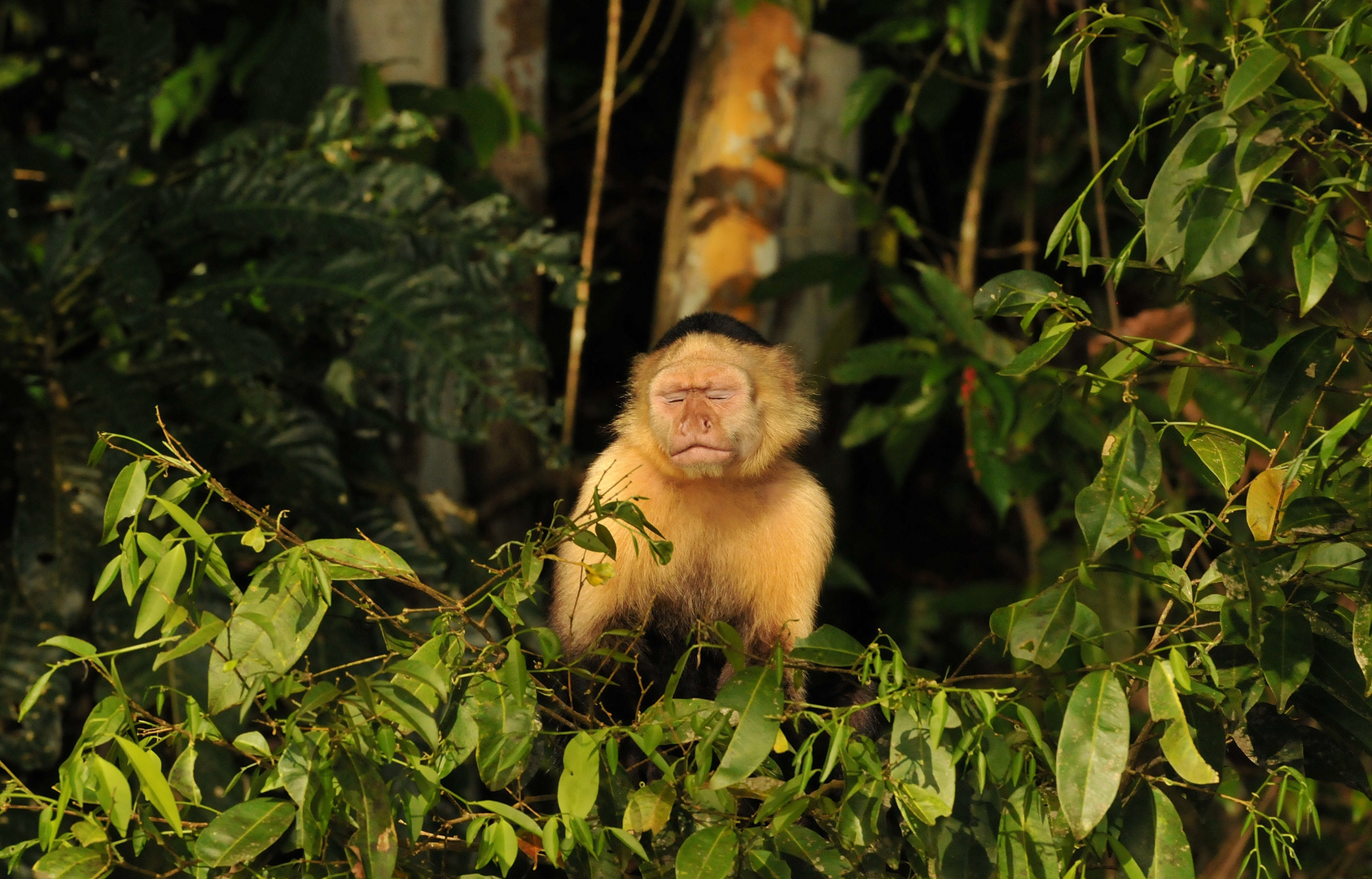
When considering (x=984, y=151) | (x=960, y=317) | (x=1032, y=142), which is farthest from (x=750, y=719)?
(x=1032, y=142)

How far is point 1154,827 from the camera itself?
1414 mm

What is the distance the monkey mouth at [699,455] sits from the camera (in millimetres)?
2393

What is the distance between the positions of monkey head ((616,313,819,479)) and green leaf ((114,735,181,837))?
1288 mm

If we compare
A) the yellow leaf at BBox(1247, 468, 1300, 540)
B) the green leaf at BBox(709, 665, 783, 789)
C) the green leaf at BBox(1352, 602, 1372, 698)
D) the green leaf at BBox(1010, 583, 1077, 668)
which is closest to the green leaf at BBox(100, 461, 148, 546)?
the green leaf at BBox(709, 665, 783, 789)

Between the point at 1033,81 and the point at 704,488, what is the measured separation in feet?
8.74

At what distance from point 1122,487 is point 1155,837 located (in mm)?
398

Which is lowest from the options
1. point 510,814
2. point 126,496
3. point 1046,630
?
point 510,814

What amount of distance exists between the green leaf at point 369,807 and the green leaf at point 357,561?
0.19 m

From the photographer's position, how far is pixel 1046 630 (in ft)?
4.31

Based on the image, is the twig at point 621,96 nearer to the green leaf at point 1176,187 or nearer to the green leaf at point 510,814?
the green leaf at point 1176,187

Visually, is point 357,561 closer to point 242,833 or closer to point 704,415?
point 242,833

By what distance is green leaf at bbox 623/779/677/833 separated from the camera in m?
1.46

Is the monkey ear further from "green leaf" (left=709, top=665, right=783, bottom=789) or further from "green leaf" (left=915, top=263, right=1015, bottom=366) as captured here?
"green leaf" (left=709, top=665, right=783, bottom=789)

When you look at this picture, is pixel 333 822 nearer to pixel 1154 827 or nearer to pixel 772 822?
pixel 772 822
